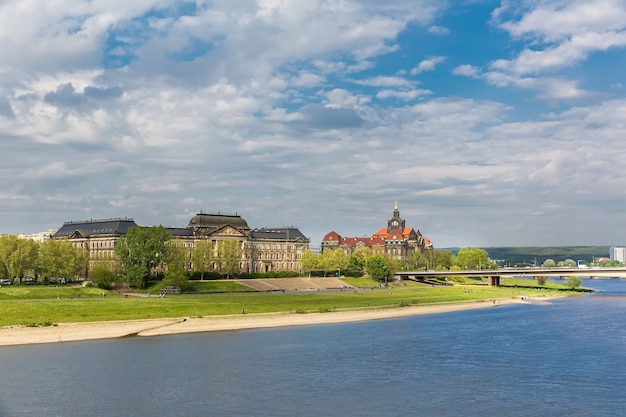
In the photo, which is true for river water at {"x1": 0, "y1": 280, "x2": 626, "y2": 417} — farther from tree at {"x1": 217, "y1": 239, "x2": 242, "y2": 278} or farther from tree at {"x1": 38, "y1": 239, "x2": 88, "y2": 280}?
tree at {"x1": 217, "y1": 239, "x2": 242, "y2": 278}

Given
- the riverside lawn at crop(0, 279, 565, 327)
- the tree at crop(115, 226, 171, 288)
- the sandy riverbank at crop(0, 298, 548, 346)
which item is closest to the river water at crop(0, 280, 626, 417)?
the sandy riverbank at crop(0, 298, 548, 346)

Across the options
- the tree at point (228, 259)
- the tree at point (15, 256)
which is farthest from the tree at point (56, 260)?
the tree at point (228, 259)

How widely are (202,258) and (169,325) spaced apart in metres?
81.0

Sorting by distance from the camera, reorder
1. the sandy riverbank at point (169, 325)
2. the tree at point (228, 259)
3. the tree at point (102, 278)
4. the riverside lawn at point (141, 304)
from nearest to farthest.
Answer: the sandy riverbank at point (169, 325), the riverside lawn at point (141, 304), the tree at point (102, 278), the tree at point (228, 259)

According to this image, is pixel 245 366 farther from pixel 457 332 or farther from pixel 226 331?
pixel 457 332

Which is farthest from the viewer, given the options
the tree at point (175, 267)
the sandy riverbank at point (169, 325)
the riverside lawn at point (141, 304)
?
the tree at point (175, 267)

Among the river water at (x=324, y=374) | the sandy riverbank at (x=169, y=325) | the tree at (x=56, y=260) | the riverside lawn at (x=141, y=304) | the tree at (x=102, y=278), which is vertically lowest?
the river water at (x=324, y=374)

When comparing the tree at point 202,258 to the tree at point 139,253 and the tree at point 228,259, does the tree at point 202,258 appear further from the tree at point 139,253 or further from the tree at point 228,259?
the tree at point 139,253

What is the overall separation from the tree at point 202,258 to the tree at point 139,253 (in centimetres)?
2235

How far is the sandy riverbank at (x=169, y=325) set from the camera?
81938 millimetres

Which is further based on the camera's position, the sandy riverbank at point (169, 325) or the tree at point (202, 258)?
the tree at point (202, 258)

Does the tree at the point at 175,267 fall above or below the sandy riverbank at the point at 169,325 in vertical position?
above

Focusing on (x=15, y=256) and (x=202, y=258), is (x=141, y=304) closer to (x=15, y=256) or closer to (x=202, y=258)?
(x=15, y=256)

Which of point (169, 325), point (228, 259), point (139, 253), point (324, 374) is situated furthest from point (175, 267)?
point (324, 374)
